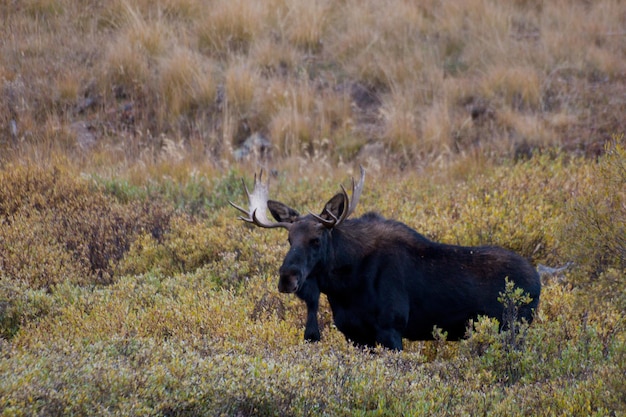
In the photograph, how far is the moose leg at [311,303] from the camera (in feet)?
21.8

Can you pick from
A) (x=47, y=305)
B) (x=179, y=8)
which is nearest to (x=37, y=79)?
(x=179, y=8)

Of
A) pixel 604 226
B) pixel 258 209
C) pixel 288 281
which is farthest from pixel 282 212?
pixel 604 226

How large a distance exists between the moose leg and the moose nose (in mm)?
374

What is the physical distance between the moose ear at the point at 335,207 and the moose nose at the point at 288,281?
2.30 feet

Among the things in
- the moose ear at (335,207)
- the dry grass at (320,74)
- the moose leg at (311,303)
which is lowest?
the dry grass at (320,74)

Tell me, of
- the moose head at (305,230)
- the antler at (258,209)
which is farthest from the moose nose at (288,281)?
A: the antler at (258,209)

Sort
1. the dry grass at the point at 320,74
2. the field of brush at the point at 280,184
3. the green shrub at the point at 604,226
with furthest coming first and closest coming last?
the dry grass at the point at 320,74
the green shrub at the point at 604,226
the field of brush at the point at 280,184

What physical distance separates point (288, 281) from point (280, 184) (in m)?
5.97

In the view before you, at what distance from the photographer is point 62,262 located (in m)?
9.29

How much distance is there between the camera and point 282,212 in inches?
275

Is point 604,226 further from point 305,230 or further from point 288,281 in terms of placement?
point 288,281

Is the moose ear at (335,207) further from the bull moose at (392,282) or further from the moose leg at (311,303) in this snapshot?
the moose leg at (311,303)

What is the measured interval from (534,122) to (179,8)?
7408 millimetres

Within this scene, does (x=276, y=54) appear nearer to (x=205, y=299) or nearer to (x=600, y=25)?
(x=600, y=25)
